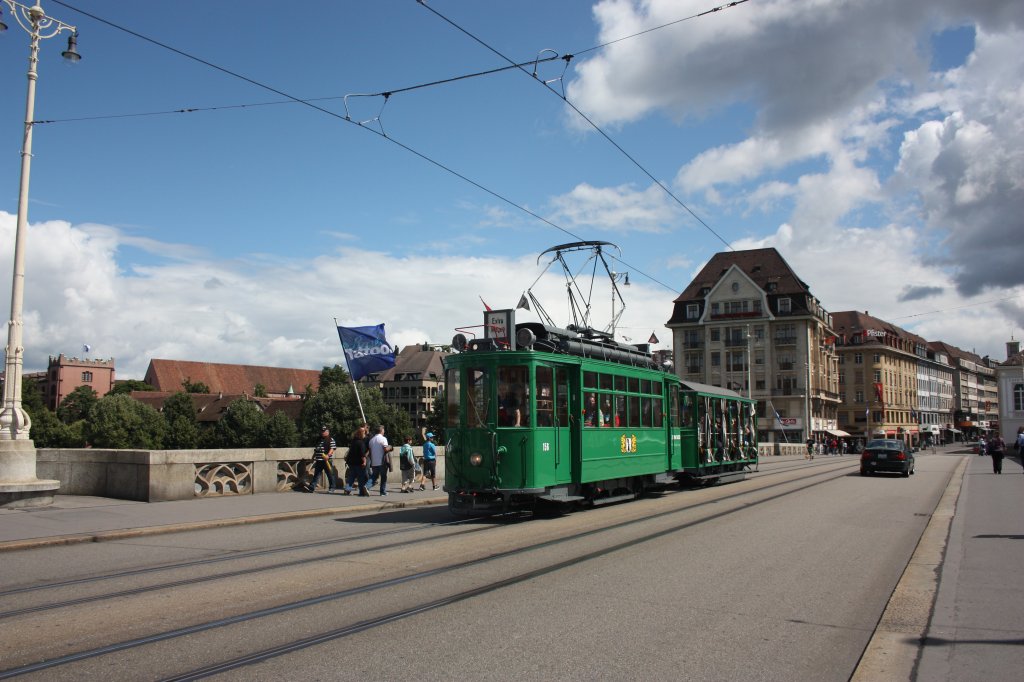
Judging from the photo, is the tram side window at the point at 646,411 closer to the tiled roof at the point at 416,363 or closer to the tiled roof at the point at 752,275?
the tiled roof at the point at 752,275

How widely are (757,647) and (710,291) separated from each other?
262ft

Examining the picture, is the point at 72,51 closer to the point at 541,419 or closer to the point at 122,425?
the point at 541,419

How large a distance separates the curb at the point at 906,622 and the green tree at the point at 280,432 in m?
78.7

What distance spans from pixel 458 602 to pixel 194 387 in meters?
151

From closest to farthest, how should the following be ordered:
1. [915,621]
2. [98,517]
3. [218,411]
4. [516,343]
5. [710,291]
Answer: [915,621] < [98,517] < [516,343] < [710,291] < [218,411]

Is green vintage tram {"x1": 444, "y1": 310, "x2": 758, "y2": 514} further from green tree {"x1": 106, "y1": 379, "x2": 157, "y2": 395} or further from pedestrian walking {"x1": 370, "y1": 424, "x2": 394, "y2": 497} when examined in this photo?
green tree {"x1": 106, "y1": 379, "x2": 157, "y2": 395}

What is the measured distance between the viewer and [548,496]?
14203mm

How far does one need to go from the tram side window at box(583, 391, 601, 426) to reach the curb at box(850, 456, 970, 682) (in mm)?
5802

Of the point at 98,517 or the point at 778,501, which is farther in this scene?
the point at 778,501

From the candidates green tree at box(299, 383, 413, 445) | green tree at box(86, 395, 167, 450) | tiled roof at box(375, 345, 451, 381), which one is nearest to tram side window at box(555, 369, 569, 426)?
green tree at box(299, 383, 413, 445)

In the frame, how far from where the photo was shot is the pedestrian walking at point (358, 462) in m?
18.4

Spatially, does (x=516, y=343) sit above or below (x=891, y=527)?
above

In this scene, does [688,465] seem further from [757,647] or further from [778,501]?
[757,647]

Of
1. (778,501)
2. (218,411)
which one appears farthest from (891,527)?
(218,411)
